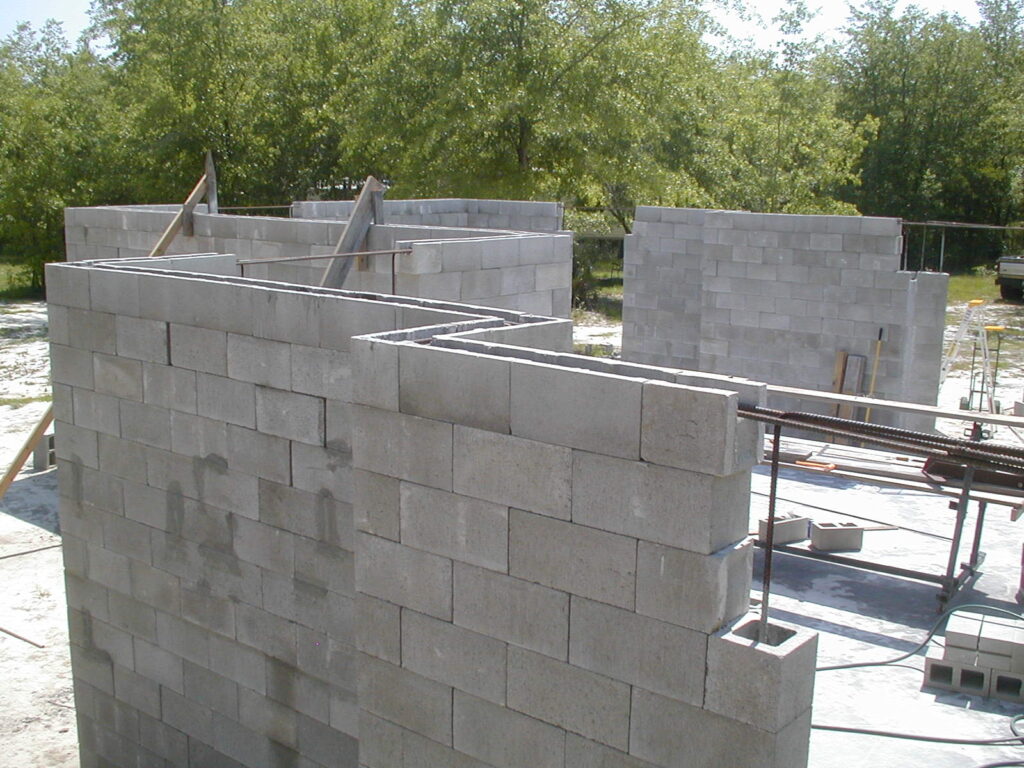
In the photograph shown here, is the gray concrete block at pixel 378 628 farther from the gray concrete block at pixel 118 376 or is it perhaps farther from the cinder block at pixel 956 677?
the cinder block at pixel 956 677

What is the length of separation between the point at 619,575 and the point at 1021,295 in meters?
30.0

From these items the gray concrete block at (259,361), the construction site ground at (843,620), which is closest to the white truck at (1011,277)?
the construction site ground at (843,620)

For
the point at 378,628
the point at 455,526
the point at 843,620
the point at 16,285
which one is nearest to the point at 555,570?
the point at 455,526

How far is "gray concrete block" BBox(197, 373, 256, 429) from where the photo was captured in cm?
636

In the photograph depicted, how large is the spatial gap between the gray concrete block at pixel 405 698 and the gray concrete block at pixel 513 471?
39.1 inches

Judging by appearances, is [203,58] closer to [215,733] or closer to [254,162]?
[254,162]

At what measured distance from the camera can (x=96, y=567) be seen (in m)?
7.65

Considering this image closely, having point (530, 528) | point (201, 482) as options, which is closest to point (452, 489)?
point (530, 528)

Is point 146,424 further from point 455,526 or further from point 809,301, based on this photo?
point 809,301

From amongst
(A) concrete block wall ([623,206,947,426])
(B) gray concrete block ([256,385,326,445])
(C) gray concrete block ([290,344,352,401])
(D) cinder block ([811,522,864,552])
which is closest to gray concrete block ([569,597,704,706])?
(C) gray concrete block ([290,344,352,401])

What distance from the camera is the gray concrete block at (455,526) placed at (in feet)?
15.3

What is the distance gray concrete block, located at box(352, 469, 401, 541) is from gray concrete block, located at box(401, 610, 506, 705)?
397 millimetres

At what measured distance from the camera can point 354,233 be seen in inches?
443

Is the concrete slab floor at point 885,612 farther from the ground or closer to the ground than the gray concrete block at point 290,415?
closer to the ground
